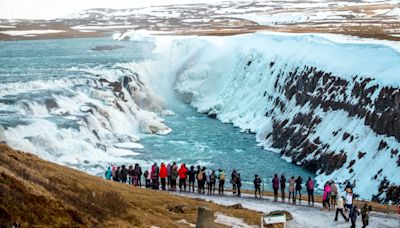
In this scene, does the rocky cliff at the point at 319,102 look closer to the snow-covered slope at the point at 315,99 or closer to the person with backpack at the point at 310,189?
the snow-covered slope at the point at 315,99

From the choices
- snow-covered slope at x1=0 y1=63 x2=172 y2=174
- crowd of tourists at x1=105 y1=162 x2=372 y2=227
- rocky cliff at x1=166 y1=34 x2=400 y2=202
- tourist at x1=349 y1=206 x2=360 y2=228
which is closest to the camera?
tourist at x1=349 y1=206 x2=360 y2=228

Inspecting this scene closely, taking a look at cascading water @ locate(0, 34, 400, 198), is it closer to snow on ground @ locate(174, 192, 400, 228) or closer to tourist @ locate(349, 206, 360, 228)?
snow on ground @ locate(174, 192, 400, 228)

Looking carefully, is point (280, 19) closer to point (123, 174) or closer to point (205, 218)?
point (123, 174)

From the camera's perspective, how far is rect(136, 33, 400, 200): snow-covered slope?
39188 mm

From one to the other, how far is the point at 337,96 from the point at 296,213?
78.4ft

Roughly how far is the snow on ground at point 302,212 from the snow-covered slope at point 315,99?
25.1ft

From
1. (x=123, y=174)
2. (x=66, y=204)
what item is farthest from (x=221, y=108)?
(x=66, y=204)

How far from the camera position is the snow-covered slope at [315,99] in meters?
39.2

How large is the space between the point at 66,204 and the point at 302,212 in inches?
589

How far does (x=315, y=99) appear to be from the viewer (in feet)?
172

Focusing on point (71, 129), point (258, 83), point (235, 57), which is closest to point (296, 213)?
point (71, 129)

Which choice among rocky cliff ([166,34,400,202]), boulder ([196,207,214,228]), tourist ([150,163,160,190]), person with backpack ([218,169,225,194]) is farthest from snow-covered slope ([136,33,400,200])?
boulder ([196,207,214,228])

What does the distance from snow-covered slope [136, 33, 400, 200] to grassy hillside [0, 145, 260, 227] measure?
1686 centimetres

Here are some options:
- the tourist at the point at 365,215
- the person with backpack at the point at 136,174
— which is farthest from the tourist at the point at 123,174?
the tourist at the point at 365,215
